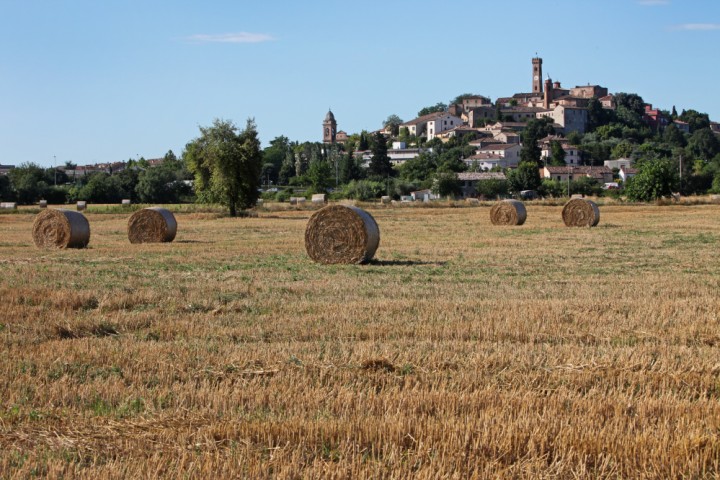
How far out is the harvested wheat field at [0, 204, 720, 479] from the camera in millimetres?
5828

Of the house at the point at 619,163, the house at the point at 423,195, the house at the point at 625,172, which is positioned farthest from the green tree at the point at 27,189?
the house at the point at 619,163

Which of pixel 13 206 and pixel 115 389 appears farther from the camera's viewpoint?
pixel 13 206

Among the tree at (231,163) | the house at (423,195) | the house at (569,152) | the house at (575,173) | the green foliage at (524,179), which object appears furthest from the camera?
the house at (569,152)

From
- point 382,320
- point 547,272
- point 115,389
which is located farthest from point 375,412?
point 547,272

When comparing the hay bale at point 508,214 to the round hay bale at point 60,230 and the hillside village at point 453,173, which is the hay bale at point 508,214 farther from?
the hillside village at point 453,173

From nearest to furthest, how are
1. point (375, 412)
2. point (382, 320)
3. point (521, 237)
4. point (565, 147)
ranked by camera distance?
point (375, 412), point (382, 320), point (521, 237), point (565, 147)

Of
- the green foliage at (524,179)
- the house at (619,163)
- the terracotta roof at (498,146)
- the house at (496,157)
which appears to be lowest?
the green foliage at (524,179)

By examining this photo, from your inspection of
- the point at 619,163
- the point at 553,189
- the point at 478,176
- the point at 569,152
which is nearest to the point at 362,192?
the point at 553,189

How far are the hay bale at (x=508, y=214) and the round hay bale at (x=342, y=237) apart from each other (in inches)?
880

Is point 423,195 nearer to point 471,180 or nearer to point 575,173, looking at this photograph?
point 471,180

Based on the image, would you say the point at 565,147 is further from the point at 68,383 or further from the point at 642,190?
the point at 68,383

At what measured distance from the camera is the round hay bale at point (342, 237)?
22.1m

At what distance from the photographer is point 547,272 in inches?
747

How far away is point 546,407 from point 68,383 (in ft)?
13.9
